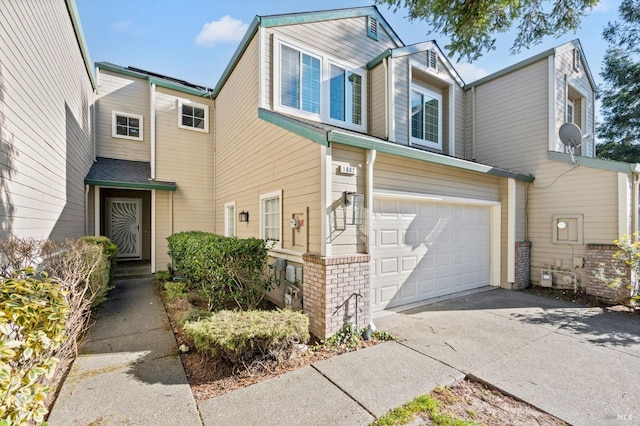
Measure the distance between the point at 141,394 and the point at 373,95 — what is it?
319 inches

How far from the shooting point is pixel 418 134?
8562 mm

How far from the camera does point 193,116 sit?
10211 millimetres

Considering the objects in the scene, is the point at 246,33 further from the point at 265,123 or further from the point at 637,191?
the point at 637,191

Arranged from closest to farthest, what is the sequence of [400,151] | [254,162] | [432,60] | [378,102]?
[400,151], [254,162], [378,102], [432,60]

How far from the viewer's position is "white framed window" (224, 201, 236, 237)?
8609 mm

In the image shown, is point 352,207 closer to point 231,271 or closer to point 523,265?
point 231,271

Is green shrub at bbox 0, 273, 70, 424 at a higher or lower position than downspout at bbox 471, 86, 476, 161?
lower

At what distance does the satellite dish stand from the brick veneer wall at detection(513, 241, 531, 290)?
2705 millimetres

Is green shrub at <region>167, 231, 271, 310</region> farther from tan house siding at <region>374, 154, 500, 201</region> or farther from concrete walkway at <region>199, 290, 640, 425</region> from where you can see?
tan house siding at <region>374, 154, 500, 201</region>

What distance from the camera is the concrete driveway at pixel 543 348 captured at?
2.98 metres

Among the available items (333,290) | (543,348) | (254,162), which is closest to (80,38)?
(254,162)

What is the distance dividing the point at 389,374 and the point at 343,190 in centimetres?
260

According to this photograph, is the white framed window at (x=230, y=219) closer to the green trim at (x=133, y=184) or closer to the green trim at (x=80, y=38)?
the green trim at (x=133, y=184)

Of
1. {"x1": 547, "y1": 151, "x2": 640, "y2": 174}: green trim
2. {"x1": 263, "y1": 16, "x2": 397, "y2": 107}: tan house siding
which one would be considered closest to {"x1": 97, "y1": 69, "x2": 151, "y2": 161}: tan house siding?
{"x1": 263, "y1": 16, "x2": 397, "y2": 107}: tan house siding
